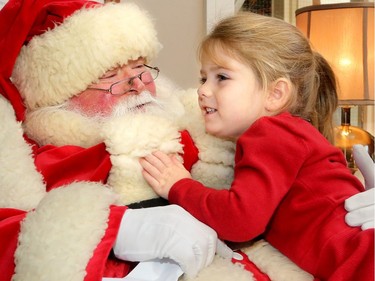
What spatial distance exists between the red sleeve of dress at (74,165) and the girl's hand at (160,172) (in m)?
0.09

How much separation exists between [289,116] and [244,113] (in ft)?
→ 0.36

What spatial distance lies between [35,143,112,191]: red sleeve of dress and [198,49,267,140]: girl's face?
25 cm

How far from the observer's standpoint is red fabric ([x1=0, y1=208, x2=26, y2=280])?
3.34ft

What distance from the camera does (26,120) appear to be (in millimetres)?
1361

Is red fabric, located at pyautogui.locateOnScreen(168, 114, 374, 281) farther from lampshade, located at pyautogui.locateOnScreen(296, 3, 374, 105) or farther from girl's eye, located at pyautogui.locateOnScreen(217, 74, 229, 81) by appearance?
lampshade, located at pyautogui.locateOnScreen(296, 3, 374, 105)

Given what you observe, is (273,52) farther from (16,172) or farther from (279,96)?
(16,172)

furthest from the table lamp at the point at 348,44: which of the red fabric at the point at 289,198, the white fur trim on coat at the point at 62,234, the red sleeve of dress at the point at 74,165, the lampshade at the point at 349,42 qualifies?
the white fur trim on coat at the point at 62,234

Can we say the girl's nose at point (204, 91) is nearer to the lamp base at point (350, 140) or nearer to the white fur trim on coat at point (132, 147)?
the white fur trim on coat at point (132, 147)

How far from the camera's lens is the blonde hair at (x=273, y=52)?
3.89ft

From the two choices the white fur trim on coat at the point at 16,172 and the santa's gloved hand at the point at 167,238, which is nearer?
the santa's gloved hand at the point at 167,238

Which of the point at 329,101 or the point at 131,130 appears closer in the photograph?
the point at 131,130

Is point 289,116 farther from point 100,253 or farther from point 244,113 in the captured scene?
point 100,253

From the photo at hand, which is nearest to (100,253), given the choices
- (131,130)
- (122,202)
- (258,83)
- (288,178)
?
(122,202)

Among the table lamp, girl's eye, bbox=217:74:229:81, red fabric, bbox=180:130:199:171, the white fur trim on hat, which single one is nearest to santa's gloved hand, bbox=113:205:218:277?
red fabric, bbox=180:130:199:171
